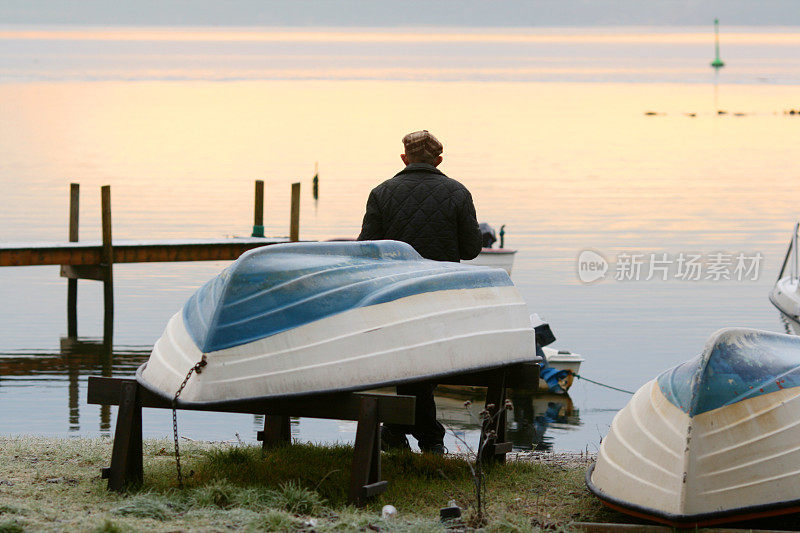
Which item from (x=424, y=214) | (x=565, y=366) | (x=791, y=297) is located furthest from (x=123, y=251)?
(x=424, y=214)

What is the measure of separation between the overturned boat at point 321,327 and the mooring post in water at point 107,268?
14334 millimetres

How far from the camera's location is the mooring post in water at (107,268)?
21406 mm

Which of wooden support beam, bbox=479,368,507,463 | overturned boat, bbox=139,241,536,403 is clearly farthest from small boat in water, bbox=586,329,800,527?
overturned boat, bbox=139,241,536,403

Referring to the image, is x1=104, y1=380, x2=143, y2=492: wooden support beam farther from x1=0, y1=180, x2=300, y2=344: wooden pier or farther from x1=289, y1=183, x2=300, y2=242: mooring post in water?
x1=289, y1=183, x2=300, y2=242: mooring post in water

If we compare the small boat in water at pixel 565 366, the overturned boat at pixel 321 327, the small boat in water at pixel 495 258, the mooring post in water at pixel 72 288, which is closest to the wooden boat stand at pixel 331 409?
the overturned boat at pixel 321 327

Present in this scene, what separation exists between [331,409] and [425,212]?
68.0 inches

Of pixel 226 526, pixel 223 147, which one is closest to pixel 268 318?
pixel 226 526

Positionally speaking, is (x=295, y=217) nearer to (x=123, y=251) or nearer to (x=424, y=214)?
(x=123, y=251)

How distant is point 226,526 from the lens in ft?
19.9

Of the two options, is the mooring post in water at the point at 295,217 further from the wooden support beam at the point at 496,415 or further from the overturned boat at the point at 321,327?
the overturned boat at the point at 321,327

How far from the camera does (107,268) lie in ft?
70.8

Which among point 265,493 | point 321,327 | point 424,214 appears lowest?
point 265,493

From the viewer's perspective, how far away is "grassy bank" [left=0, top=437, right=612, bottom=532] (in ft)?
20.3

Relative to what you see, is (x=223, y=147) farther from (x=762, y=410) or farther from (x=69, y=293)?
(x=762, y=410)
